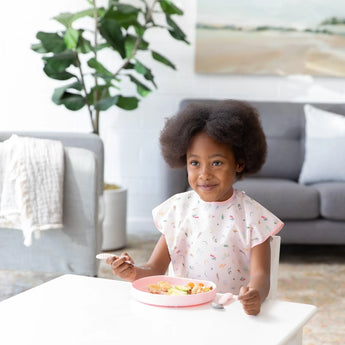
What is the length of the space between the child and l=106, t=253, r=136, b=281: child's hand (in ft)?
0.19

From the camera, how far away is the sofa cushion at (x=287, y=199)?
333 centimetres

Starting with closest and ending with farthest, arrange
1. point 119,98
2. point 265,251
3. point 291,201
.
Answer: point 265,251, point 291,201, point 119,98

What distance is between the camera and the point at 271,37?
413 cm

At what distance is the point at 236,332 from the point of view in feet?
3.65

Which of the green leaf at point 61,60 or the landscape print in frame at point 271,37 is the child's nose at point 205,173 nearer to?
the green leaf at point 61,60

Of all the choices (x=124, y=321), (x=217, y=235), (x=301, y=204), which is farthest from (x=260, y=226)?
(x=301, y=204)

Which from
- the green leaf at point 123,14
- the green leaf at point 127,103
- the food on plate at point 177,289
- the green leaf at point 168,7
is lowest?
the food on plate at point 177,289

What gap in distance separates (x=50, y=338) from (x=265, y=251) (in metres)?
0.60

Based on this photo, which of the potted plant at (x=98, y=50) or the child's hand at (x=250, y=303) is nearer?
the child's hand at (x=250, y=303)

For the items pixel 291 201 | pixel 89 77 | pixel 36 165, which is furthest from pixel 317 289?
pixel 89 77

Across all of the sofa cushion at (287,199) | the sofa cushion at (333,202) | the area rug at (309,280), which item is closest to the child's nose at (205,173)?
the area rug at (309,280)

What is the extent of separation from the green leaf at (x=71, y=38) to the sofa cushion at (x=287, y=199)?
1.08 meters

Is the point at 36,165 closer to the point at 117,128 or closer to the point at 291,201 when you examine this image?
the point at 291,201

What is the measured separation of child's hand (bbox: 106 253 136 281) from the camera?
138 centimetres
